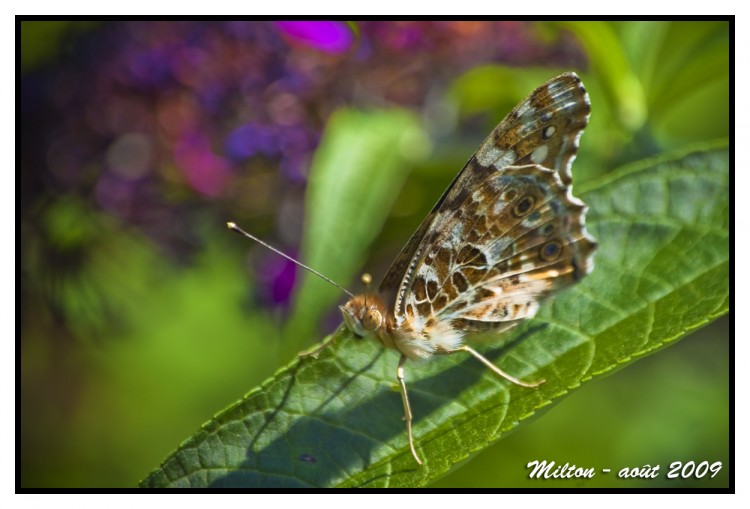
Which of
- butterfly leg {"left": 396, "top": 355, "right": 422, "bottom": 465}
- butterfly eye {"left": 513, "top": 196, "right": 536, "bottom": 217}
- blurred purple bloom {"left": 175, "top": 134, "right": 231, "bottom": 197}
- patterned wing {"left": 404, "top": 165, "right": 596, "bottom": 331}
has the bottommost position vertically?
butterfly leg {"left": 396, "top": 355, "right": 422, "bottom": 465}

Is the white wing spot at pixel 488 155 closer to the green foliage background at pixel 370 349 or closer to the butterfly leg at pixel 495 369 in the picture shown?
the green foliage background at pixel 370 349

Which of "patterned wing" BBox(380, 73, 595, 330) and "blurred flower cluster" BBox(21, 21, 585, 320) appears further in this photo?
"blurred flower cluster" BBox(21, 21, 585, 320)

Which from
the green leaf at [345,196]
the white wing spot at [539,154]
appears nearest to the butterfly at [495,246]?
the white wing spot at [539,154]

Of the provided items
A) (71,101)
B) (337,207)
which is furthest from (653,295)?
(71,101)

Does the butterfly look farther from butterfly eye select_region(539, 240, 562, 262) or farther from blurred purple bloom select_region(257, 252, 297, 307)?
blurred purple bloom select_region(257, 252, 297, 307)

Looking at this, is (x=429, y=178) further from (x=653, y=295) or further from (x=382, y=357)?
(x=653, y=295)

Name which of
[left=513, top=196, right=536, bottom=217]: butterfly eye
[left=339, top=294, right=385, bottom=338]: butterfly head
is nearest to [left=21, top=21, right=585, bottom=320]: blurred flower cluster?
[left=339, top=294, right=385, bottom=338]: butterfly head

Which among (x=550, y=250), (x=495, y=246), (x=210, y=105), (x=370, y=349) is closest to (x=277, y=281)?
(x=210, y=105)
